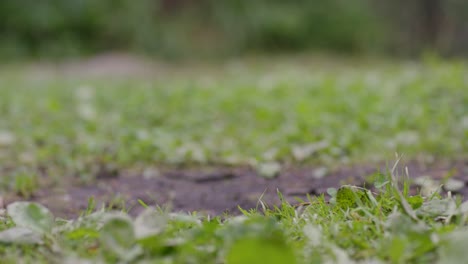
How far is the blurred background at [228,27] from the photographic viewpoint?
30.0ft

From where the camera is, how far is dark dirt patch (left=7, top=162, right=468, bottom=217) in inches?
90.1

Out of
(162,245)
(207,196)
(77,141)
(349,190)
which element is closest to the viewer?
(162,245)

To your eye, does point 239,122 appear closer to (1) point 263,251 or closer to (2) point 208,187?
(2) point 208,187

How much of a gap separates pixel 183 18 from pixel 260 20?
47.6 inches

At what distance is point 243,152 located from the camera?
323cm

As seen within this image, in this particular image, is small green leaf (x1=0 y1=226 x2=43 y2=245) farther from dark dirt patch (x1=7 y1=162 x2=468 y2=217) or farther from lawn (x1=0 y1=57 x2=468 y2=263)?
dark dirt patch (x1=7 y1=162 x2=468 y2=217)

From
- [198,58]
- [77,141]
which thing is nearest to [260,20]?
[198,58]

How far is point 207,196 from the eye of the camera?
2443 millimetres

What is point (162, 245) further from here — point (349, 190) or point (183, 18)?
point (183, 18)

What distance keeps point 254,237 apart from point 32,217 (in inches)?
25.2

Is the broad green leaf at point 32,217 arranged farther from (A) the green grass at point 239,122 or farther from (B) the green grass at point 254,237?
(A) the green grass at point 239,122

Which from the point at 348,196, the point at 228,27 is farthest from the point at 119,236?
the point at 228,27

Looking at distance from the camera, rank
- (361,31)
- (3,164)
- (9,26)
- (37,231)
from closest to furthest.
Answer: (37,231)
(3,164)
(9,26)
(361,31)

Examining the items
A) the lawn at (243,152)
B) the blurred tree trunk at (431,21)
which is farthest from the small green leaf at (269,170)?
the blurred tree trunk at (431,21)
